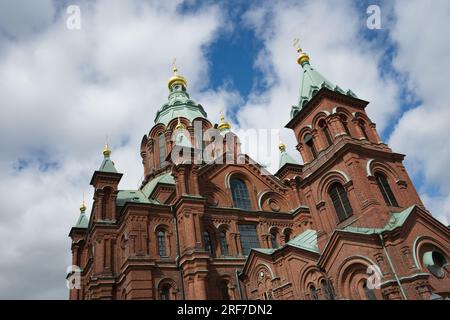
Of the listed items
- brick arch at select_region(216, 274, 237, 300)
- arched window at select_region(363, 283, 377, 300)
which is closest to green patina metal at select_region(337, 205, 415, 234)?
arched window at select_region(363, 283, 377, 300)

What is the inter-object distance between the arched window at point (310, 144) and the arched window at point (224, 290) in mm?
9919

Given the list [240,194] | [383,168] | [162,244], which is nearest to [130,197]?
[162,244]

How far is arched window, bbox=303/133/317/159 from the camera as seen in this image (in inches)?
869

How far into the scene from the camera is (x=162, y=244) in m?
24.2

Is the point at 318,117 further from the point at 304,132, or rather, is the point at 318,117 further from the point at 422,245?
the point at 422,245

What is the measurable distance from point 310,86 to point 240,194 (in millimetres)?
10348

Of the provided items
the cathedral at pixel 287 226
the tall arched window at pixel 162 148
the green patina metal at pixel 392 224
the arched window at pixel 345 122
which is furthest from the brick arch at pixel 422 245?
the tall arched window at pixel 162 148

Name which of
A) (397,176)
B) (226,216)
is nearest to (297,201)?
(226,216)

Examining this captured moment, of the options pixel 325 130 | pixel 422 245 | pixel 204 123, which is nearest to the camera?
pixel 422 245

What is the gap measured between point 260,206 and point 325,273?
11.3 m

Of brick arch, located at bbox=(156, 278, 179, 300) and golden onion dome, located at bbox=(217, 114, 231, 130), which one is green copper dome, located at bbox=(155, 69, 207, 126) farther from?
brick arch, located at bbox=(156, 278, 179, 300)

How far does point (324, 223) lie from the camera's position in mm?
19703
